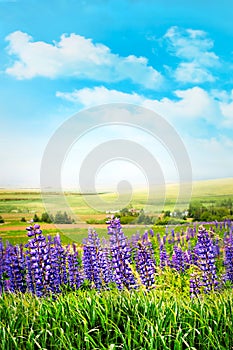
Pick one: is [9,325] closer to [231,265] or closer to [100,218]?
[231,265]

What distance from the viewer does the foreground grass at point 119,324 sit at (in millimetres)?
2199

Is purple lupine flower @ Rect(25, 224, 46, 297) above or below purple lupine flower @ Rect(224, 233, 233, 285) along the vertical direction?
above

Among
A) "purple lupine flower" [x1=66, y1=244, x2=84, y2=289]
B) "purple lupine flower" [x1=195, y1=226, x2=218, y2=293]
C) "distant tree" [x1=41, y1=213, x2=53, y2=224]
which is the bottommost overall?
"purple lupine flower" [x1=66, y1=244, x2=84, y2=289]

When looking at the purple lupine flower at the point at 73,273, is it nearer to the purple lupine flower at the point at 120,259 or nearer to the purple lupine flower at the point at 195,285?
the purple lupine flower at the point at 120,259

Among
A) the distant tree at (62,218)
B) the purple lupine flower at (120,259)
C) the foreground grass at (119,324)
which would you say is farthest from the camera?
the distant tree at (62,218)

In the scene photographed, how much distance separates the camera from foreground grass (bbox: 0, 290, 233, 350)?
2199mm

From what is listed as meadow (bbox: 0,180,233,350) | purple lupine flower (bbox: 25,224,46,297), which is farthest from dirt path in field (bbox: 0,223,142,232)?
purple lupine flower (bbox: 25,224,46,297)

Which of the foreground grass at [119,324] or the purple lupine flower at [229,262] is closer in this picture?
the foreground grass at [119,324]

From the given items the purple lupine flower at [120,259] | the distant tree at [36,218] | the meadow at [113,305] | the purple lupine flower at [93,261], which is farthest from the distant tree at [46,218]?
the purple lupine flower at [120,259]

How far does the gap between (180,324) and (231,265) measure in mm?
2107

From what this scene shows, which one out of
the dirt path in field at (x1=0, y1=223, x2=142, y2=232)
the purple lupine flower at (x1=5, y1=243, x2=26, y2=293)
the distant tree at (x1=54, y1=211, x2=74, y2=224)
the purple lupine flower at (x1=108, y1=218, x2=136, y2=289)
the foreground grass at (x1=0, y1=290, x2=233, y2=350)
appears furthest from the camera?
the dirt path in field at (x1=0, y1=223, x2=142, y2=232)

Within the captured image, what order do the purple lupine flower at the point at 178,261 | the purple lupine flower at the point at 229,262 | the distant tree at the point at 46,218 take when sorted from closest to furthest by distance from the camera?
the purple lupine flower at the point at 229,262
the purple lupine flower at the point at 178,261
the distant tree at the point at 46,218

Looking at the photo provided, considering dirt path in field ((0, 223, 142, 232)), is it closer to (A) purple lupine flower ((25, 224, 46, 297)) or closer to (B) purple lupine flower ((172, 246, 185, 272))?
(B) purple lupine flower ((172, 246, 185, 272))

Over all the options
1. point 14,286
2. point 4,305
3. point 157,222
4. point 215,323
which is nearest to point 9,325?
point 4,305
